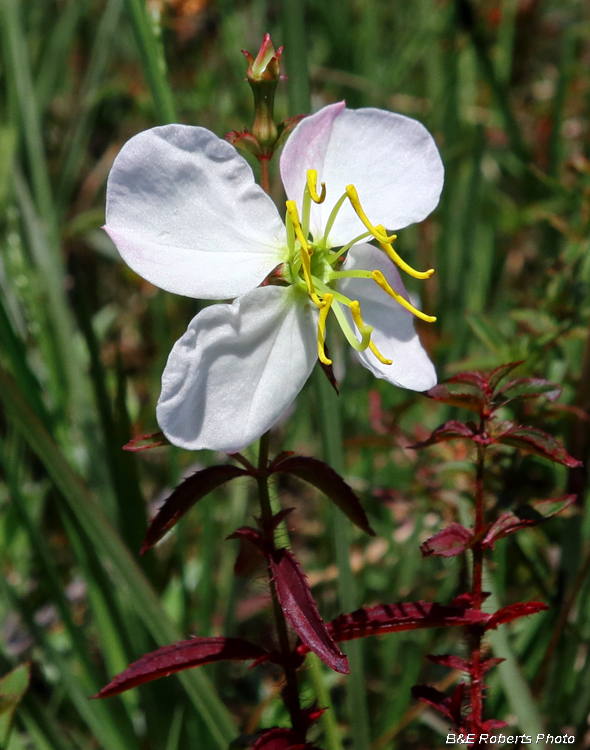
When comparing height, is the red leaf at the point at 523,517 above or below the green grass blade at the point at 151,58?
below

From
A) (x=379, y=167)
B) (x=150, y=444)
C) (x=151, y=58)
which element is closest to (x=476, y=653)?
(x=150, y=444)

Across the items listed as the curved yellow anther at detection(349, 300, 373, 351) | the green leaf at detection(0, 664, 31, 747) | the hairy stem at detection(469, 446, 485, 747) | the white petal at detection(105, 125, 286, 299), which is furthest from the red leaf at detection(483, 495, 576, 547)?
the green leaf at detection(0, 664, 31, 747)

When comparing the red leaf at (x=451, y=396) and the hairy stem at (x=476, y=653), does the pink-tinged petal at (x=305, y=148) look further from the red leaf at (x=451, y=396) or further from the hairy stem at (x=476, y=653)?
the hairy stem at (x=476, y=653)

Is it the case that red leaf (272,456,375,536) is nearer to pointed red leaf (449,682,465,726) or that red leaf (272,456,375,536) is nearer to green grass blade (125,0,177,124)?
pointed red leaf (449,682,465,726)

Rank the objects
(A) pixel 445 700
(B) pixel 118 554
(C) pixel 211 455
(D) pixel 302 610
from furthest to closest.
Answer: (C) pixel 211 455 → (B) pixel 118 554 → (A) pixel 445 700 → (D) pixel 302 610

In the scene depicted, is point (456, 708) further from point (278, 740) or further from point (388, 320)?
point (388, 320)

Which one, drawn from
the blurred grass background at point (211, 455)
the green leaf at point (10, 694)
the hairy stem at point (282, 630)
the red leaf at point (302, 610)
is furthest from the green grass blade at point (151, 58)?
the green leaf at point (10, 694)
